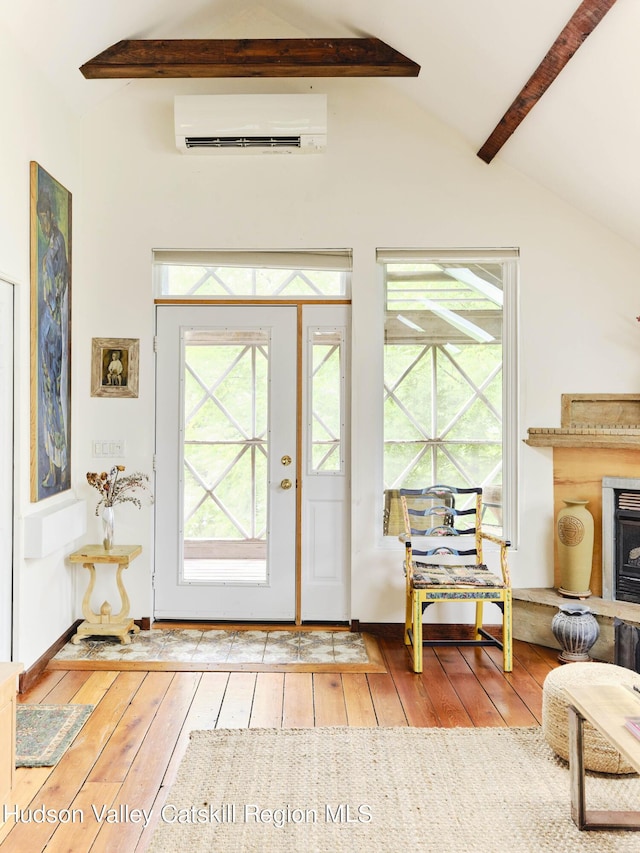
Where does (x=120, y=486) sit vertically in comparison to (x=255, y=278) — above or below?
below

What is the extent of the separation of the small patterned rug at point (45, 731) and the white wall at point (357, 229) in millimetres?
965

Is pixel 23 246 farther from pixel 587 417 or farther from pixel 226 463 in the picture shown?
pixel 587 417

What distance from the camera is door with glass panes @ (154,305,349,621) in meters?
3.64

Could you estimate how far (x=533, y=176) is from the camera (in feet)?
11.4

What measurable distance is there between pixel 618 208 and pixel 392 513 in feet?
6.62

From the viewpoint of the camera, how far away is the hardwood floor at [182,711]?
6.45ft

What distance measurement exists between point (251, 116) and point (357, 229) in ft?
2.67

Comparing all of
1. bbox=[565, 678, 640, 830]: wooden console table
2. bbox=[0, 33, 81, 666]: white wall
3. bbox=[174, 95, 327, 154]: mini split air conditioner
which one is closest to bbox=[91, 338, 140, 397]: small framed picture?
bbox=[0, 33, 81, 666]: white wall

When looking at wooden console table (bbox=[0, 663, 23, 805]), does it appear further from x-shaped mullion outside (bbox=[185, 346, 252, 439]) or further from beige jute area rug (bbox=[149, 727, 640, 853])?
x-shaped mullion outside (bbox=[185, 346, 252, 439])

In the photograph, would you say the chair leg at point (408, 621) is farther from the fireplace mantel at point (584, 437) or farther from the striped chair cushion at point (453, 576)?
the fireplace mantel at point (584, 437)

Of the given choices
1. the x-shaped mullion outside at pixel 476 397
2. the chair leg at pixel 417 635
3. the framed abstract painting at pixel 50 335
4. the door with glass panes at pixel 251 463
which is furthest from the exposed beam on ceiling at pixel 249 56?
the chair leg at pixel 417 635

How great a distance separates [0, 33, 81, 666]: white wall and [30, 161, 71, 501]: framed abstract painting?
0.05m

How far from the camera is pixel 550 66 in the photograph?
8.38ft

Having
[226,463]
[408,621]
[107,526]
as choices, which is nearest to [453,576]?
[408,621]
